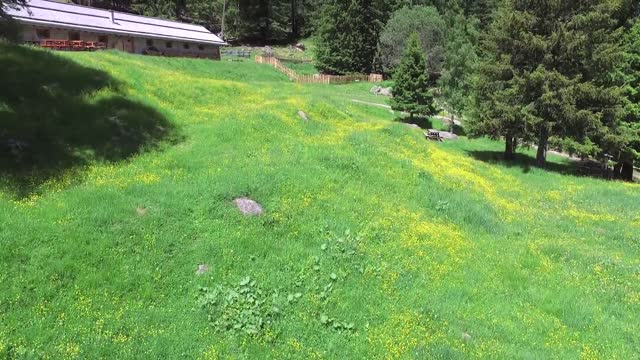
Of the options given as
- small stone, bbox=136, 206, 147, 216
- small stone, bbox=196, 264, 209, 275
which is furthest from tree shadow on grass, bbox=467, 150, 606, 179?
small stone, bbox=136, 206, 147, 216

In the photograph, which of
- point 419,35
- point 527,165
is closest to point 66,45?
point 527,165

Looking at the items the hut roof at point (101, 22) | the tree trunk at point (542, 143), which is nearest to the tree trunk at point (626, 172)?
the tree trunk at point (542, 143)

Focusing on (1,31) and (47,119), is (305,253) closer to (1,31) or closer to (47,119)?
(47,119)

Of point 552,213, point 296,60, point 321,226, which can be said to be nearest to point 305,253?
point 321,226

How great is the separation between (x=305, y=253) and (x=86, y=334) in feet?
19.3

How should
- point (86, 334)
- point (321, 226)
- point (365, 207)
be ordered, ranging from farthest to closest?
point (365, 207) < point (321, 226) < point (86, 334)

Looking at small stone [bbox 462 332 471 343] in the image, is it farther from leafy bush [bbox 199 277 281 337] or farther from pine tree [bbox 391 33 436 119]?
pine tree [bbox 391 33 436 119]

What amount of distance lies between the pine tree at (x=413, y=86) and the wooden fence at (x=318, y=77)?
1835cm

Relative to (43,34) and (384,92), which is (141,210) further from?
(384,92)

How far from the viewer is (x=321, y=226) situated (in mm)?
14938

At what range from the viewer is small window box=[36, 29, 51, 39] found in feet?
153

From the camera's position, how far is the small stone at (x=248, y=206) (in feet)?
48.7

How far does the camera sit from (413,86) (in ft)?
169

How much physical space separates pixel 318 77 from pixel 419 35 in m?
16.6
